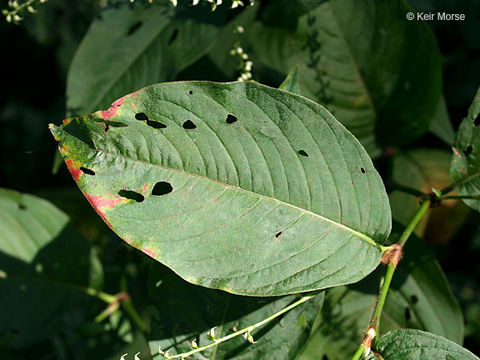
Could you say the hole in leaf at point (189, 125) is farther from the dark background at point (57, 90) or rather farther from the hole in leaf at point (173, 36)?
the dark background at point (57, 90)

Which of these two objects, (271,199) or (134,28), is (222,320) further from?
(134,28)

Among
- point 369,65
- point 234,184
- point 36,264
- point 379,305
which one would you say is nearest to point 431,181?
point 369,65

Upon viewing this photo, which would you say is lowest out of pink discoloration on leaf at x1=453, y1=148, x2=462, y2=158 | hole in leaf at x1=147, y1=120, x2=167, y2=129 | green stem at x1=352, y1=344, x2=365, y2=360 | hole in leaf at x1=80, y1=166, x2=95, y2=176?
green stem at x1=352, y1=344, x2=365, y2=360

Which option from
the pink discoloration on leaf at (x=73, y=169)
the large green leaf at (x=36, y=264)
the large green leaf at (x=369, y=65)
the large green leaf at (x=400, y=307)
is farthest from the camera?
the large green leaf at (x=36, y=264)

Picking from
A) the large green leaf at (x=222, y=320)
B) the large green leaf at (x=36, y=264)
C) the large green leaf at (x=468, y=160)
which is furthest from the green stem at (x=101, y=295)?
the large green leaf at (x=468, y=160)

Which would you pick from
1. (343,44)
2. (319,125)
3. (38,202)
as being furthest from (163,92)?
(38,202)

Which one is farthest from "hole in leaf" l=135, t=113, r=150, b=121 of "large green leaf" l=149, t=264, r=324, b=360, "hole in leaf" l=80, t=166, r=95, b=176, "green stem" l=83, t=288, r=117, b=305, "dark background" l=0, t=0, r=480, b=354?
"dark background" l=0, t=0, r=480, b=354

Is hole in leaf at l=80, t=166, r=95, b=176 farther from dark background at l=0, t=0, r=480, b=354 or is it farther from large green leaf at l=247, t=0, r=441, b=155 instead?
dark background at l=0, t=0, r=480, b=354
